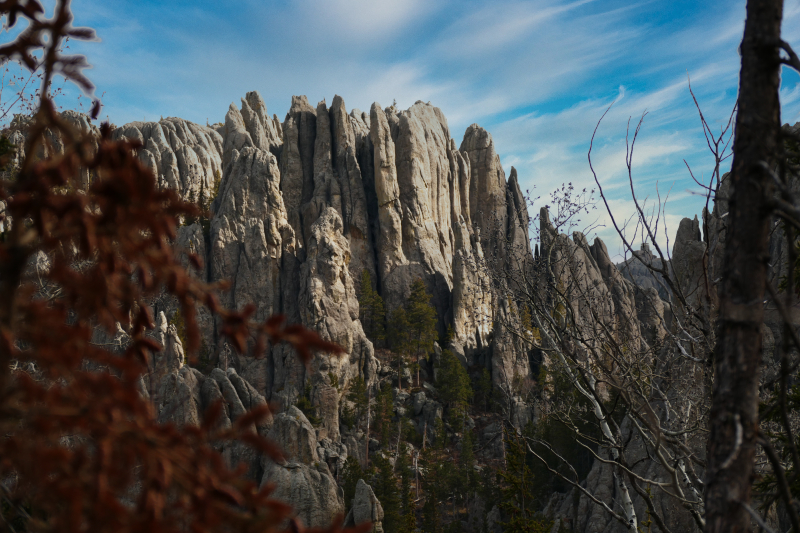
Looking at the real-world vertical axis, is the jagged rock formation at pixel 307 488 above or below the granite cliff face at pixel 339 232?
below

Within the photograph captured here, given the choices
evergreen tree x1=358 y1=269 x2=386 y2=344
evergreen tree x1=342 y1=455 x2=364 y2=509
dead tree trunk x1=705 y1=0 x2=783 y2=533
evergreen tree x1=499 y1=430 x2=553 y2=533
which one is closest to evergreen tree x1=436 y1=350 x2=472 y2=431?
evergreen tree x1=358 y1=269 x2=386 y2=344

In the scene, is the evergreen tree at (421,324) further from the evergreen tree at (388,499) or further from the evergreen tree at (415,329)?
the evergreen tree at (388,499)

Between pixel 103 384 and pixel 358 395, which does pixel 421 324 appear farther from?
pixel 103 384

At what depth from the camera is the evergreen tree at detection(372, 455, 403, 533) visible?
27078 millimetres

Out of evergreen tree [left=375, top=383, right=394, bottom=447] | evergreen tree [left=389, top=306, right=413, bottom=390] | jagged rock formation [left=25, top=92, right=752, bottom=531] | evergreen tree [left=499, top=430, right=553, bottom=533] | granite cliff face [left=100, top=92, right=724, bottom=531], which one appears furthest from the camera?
evergreen tree [left=389, top=306, right=413, bottom=390]

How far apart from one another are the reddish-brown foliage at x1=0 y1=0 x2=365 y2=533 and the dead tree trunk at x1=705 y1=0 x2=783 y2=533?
178 cm

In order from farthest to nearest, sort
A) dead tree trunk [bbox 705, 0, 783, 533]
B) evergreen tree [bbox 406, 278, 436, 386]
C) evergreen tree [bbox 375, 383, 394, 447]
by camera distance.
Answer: evergreen tree [bbox 406, 278, 436, 386] < evergreen tree [bbox 375, 383, 394, 447] < dead tree trunk [bbox 705, 0, 783, 533]

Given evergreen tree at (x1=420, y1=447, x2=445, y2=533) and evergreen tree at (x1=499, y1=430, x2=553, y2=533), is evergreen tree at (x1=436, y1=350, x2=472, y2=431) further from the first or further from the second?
evergreen tree at (x1=499, y1=430, x2=553, y2=533)

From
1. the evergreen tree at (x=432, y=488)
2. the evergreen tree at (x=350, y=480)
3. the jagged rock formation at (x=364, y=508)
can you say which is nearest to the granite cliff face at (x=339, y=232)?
the evergreen tree at (x=350, y=480)

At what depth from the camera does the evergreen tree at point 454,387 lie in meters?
41.4

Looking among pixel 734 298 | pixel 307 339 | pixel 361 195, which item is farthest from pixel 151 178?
pixel 361 195

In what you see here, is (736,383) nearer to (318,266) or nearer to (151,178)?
(151,178)

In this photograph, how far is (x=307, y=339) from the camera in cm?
161

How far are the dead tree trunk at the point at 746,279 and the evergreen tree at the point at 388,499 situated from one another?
88.0 ft
